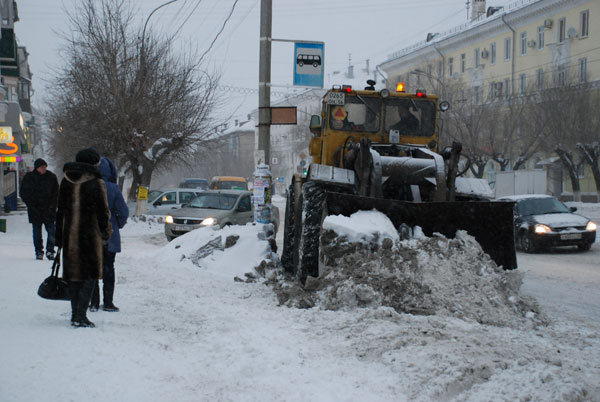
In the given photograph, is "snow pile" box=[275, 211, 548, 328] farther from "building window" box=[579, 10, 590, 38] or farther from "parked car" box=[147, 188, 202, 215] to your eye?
"building window" box=[579, 10, 590, 38]

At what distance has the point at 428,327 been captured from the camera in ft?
19.1

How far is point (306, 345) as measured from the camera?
5.59m

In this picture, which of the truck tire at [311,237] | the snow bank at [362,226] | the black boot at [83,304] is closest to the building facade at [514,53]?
the truck tire at [311,237]

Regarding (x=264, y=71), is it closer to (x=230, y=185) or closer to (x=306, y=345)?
(x=306, y=345)

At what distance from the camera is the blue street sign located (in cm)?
1191

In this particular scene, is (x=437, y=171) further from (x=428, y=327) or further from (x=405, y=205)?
(x=428, y=327)

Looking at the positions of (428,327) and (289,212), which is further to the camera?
(289,212)

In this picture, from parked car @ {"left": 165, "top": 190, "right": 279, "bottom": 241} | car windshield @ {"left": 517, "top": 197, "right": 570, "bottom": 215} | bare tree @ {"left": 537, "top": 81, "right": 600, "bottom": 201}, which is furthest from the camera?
bare tree @ {"left": 537, "top": 81, "right": 600, "bottom": 201}

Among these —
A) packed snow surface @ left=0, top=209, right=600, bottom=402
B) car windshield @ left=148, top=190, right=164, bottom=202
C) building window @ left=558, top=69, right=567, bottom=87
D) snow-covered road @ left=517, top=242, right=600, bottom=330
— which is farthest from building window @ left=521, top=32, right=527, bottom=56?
packed snow surface @ left=0, top=209, right=600, bottom=402

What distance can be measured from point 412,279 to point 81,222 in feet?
11.4

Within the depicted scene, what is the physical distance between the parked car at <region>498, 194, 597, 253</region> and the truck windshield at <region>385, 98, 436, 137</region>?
570 centimetres

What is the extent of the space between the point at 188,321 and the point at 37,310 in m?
1.54

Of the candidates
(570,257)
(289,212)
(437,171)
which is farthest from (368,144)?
(570,257)

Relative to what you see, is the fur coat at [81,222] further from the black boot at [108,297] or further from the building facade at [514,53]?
the building facade at [514,53]
